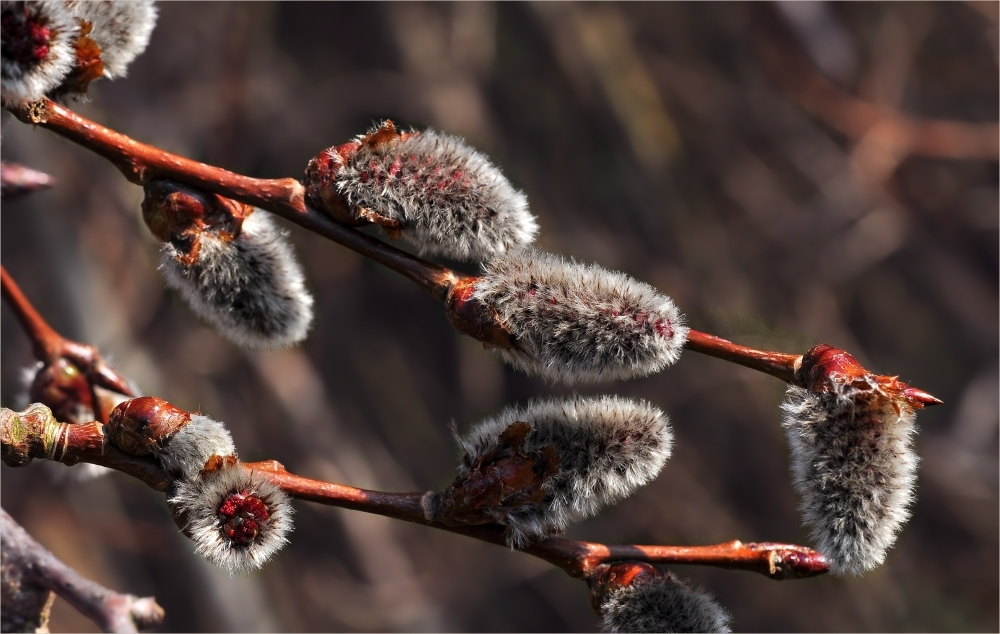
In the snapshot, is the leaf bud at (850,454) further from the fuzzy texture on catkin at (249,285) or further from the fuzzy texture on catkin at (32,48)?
the fuzzy texture on catkin at (32,48)

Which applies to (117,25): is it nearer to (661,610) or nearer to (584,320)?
(584,320)

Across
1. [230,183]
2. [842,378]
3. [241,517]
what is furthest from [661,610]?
[230,183]

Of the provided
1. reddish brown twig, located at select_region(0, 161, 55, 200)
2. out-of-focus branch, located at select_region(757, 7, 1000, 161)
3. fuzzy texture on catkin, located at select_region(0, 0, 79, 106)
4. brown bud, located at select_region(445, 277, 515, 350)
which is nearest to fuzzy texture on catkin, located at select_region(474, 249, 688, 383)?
brown bud, located at select_region(445, 277, 515, 350)

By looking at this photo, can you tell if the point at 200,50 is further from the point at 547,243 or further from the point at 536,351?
the point at 536,351

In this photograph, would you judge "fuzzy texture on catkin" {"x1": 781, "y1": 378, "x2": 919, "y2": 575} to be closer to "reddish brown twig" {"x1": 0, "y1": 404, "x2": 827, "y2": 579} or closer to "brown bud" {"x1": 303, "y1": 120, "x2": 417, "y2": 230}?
"reddish brown twig" {"x1": 0, "y1": 404, "x2": 827, "y2": 579}

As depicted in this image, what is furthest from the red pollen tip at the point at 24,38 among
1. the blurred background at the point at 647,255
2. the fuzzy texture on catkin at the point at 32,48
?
the blurred background at the point at 647,255
